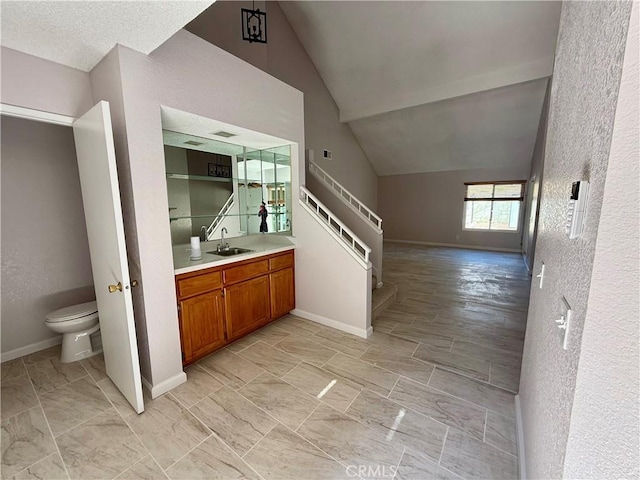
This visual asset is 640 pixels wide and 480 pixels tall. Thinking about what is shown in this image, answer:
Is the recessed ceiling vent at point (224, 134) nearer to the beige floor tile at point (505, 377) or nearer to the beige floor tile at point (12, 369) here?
the beige floor tile at point (12, 369)

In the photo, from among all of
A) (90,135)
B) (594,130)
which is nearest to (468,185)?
(594,130)

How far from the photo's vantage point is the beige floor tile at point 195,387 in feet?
6.05

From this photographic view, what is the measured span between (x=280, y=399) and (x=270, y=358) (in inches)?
20.1

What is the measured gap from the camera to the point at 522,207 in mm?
6824

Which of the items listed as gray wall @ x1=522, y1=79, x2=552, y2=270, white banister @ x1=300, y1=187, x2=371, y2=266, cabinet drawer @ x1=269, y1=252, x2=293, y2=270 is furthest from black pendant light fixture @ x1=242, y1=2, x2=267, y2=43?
gray wall @ x1=522, y1=79, x2=552, y2=270

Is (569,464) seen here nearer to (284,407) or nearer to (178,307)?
(284,407)

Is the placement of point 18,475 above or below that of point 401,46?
below

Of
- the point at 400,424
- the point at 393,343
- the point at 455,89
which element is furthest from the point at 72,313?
the point at 455,89

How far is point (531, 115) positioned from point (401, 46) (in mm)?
3135

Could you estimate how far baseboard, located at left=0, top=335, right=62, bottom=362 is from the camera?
230cm

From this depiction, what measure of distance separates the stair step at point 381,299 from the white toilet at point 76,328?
2.88 metres

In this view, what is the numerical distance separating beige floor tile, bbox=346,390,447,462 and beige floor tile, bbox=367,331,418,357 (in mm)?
673

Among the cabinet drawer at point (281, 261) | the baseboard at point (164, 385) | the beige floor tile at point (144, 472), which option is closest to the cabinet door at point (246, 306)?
the cabinet drawer at point (281, 261)

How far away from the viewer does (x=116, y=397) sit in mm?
1860
